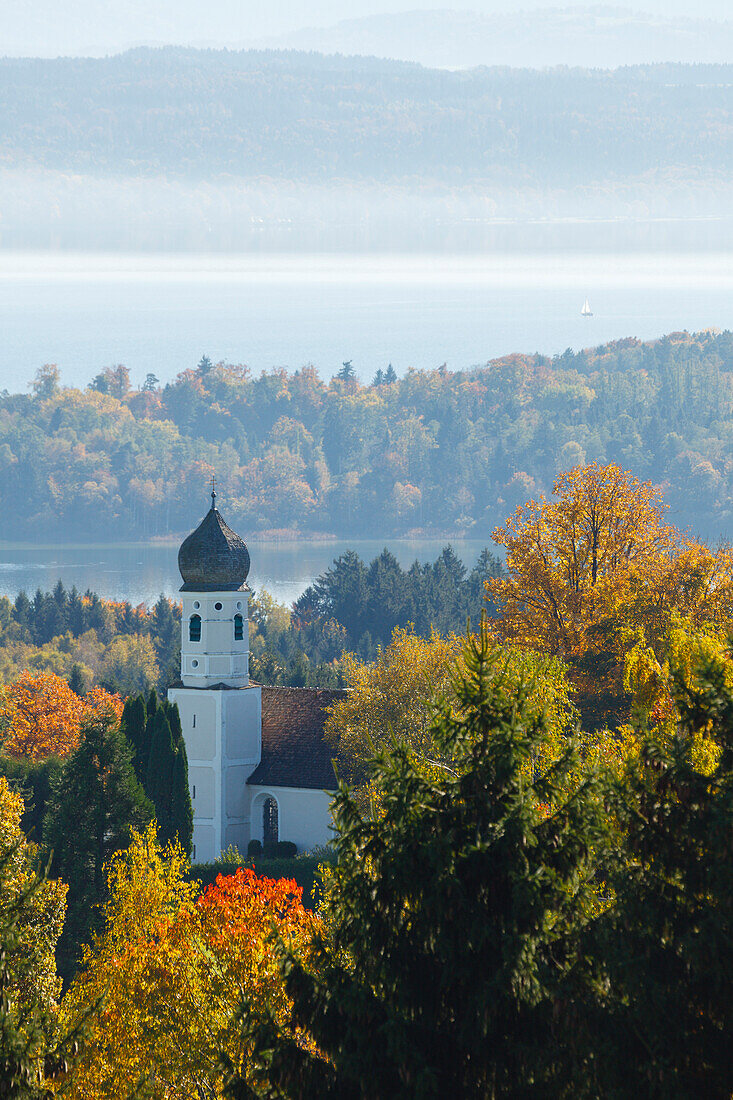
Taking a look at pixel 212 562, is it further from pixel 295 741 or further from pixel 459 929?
pixel 459 929

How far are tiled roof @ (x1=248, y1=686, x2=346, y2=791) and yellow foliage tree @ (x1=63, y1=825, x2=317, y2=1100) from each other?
26397 millimetres

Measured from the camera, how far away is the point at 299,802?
59656mm

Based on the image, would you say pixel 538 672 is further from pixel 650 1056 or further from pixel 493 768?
pixel 650 1056

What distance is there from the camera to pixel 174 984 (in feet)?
89.7

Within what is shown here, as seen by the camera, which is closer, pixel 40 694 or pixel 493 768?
pixel 493 768

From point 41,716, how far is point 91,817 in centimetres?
3806

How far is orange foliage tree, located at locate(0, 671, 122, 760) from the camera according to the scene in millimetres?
77163

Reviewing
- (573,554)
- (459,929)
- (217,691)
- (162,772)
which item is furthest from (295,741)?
(459,929)

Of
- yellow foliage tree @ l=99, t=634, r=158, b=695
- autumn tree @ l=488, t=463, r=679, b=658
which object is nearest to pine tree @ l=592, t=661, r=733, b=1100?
autumn tree @ l=488, t=463, r=679, b=658

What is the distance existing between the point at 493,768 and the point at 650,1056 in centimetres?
276

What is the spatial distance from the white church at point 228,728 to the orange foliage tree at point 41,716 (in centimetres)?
1471

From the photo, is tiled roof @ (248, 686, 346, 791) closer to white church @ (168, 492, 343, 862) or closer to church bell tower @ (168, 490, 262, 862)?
white church @ (168, 492, 343, 862)

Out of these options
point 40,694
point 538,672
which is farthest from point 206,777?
point 538,672

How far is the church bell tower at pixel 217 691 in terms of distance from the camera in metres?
60.5
